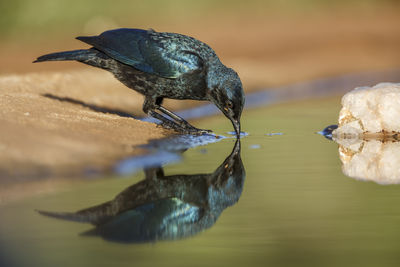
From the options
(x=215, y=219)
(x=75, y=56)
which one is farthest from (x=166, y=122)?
(x=215, y=219)

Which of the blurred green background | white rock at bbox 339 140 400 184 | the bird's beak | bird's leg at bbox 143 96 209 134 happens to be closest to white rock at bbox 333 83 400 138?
white rock at bbox 339 140 400 184

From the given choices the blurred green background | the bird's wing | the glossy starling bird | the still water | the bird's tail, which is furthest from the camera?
the blurred green background

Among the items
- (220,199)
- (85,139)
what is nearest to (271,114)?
(85,139)

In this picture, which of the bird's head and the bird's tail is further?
the bird's tail

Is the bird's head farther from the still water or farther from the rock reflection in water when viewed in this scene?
the rock reflection in water

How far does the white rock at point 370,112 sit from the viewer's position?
8023 millimetres

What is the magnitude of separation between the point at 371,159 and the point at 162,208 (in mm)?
2631

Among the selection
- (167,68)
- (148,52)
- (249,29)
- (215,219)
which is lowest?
(215,219)

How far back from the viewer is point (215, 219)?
4.88 m

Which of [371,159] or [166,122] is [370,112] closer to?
[371,159]

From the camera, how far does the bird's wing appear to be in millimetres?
7789

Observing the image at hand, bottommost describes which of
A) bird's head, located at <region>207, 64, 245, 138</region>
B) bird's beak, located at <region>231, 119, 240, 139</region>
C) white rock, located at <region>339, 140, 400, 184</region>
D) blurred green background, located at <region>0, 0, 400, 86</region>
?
white rock, located at <region>339, 140, 400, 184</region>

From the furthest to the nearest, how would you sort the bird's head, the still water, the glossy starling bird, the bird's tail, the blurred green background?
the blurred green background, the bird's tail, the glossy starling bird, the bird's head, the still water

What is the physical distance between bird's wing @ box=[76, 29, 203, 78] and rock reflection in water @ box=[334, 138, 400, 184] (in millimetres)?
1804
